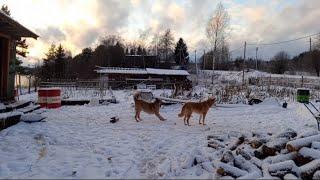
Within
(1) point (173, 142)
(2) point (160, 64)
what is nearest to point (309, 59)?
(2) point (160, 64)

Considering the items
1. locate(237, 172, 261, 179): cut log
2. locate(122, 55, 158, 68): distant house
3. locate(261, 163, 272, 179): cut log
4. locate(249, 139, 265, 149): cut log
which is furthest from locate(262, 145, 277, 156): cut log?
locate(122, 55, 158, 68): distant house

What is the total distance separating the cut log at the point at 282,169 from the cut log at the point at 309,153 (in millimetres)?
436

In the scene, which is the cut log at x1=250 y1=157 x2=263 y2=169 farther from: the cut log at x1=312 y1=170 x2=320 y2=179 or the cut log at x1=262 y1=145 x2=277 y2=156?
the cut log at x1=312 y1=170 x2=320 y2=179

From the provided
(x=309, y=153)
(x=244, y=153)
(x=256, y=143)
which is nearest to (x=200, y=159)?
(x=244, y=153)

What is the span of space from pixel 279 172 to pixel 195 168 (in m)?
1.50

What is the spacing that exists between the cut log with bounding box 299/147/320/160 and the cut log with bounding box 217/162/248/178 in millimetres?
1223

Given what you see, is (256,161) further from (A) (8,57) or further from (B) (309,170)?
(A) (8,57)

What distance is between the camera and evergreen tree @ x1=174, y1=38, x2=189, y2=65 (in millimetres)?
78956

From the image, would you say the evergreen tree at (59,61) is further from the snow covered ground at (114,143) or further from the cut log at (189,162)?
the cut log at (189,162)

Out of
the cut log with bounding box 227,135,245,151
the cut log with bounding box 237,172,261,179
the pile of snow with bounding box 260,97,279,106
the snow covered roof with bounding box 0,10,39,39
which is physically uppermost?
the snow covered roof with bounding box 0,10,39,39

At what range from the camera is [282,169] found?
6586 millimetres

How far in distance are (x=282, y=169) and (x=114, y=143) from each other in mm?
4231

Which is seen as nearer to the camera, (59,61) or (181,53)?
(59,61)

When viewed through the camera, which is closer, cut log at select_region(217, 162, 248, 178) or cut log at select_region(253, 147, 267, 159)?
cut log at select_region(217, 162, 248, 178)
